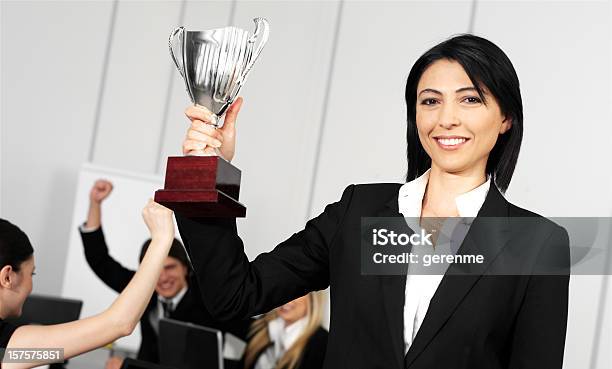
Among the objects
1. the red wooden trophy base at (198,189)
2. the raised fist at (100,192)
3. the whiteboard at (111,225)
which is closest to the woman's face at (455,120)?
the red wooden trophy base at (198,189)

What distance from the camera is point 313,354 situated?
15.0 feet

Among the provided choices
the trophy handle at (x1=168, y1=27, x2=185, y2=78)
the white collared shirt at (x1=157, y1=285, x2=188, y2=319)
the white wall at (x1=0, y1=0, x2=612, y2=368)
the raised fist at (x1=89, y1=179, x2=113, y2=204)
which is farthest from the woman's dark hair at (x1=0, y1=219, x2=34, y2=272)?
the white wall at (x1=0, y1=0, x2=612, y2=368)

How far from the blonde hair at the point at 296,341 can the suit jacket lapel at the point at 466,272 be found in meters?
3.18

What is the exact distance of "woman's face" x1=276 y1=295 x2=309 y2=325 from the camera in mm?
4723

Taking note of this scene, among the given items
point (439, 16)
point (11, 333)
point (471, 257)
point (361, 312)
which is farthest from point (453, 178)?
point (439, 16)

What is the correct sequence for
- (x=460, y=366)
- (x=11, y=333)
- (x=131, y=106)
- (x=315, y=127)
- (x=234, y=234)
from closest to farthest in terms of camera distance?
(x=460, y=366)
(x=234, y=234)
(x=11, y=333)
(x=315, y=127)
(x=131, y=106)

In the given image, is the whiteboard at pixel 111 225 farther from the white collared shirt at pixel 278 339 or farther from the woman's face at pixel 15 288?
the woman's face at pixel 15 288

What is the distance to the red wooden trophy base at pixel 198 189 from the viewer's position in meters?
1.41

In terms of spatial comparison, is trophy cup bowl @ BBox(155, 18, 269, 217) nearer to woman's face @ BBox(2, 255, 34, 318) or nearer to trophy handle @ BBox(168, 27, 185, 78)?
trophy handle @ BBox(168, 27, 185, 78)

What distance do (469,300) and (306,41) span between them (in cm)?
484

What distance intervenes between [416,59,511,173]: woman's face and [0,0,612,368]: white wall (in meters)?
3.46

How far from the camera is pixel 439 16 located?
5.27 metres

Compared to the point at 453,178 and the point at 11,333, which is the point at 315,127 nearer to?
the point at 11,333

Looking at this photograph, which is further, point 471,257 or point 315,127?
point 315,127
